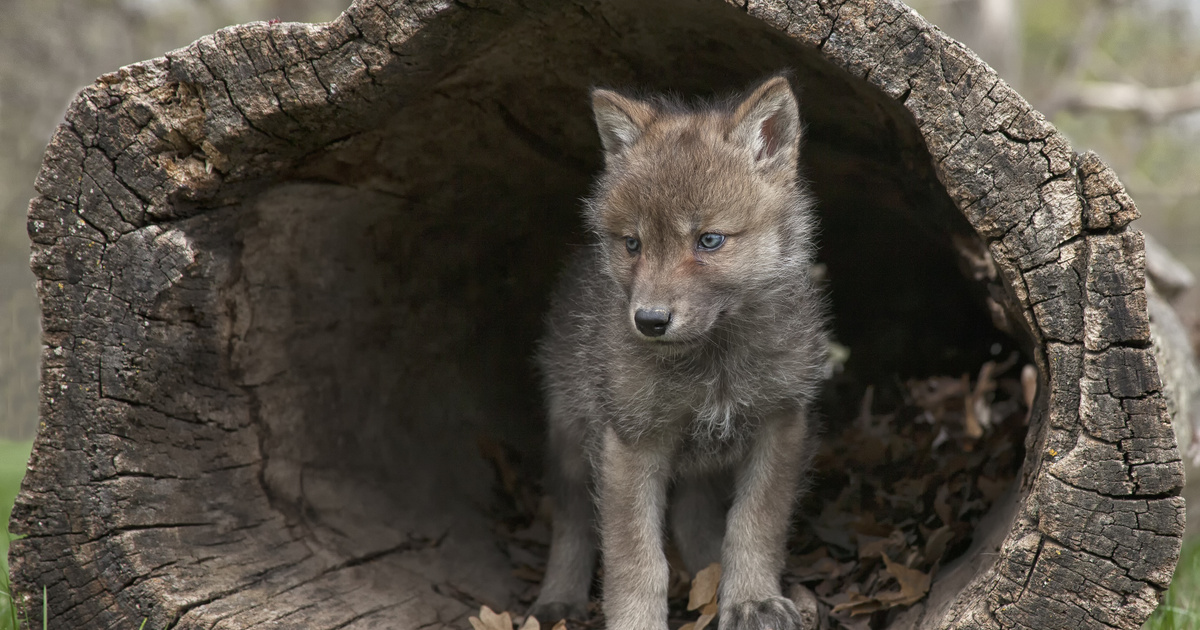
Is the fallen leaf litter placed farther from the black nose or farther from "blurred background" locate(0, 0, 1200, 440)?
"blurred background" locate(0, 0, 1200, 440)

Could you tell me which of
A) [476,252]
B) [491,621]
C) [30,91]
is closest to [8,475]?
[476,252]

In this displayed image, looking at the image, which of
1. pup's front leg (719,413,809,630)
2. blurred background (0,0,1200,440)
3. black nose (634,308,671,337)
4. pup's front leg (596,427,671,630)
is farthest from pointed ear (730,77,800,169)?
blurred background (0,0,1200,440)

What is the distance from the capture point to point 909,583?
3.48m

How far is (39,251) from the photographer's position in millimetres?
2998

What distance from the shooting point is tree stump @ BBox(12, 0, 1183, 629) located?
2.69 m

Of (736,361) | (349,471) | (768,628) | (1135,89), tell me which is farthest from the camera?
(1135,89)

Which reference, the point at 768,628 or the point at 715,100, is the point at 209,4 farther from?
the point at 768,628

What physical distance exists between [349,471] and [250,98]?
1726 mm

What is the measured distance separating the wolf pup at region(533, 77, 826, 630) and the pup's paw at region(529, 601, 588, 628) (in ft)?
0.05

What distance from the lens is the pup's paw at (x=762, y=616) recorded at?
3229 mm

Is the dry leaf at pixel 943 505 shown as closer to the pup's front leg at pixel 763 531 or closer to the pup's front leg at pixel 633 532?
the pup's front leg at pixel 763 531

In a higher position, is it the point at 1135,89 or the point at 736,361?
the point at 1135,89

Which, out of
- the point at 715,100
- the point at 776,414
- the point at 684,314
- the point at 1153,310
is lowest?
the point at 776,414

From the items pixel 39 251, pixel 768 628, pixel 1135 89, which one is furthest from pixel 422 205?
pixel 1135 89
